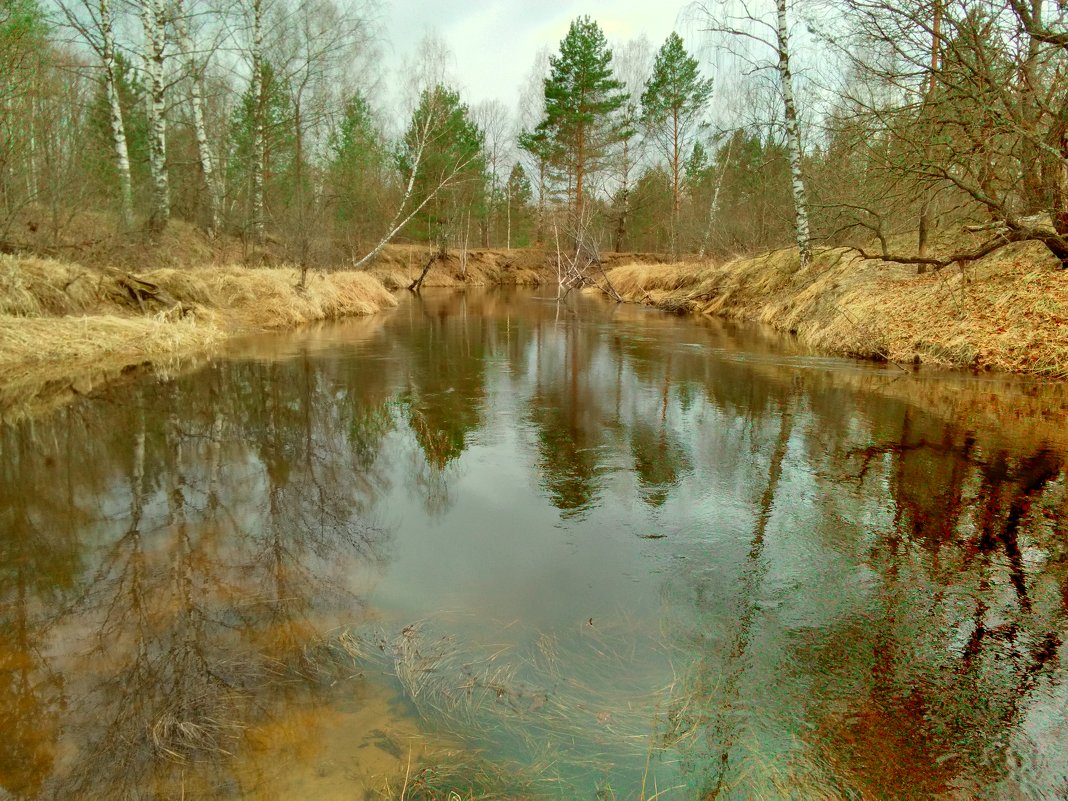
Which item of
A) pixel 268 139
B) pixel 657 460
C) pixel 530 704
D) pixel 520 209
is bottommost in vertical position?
pixel 530 704

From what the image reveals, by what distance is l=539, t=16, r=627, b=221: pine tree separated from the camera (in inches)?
1374

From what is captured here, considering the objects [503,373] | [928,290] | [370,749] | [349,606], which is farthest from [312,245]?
[370,749]

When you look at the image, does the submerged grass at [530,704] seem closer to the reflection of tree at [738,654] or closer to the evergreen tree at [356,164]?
the reflection of tree at [738,654]

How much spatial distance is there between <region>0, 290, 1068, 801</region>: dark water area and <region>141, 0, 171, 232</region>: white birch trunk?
1202cm

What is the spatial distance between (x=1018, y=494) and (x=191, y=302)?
14147mm

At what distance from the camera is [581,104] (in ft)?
117

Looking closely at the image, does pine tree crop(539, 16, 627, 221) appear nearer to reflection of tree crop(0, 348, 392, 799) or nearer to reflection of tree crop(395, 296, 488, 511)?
reflection of tree crop(395, 296, 488, 511)

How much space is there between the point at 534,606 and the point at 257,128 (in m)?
19.9

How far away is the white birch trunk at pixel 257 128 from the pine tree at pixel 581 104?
18.2 m

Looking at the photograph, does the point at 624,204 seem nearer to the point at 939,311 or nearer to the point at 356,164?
the point at 356,164

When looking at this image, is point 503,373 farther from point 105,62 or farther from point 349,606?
point 105,62

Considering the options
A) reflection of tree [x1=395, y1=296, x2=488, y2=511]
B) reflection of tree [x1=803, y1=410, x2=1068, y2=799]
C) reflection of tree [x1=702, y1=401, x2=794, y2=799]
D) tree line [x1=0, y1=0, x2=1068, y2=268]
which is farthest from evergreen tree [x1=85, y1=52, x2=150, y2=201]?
reflection of tree [x1=803, y1=410, x2=1068, y2=799]

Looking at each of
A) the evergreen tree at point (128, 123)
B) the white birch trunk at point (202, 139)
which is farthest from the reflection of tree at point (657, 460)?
the evergreen tree at point (128, 123)

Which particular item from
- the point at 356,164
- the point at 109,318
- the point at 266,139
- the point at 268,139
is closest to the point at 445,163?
the point at 356,164
